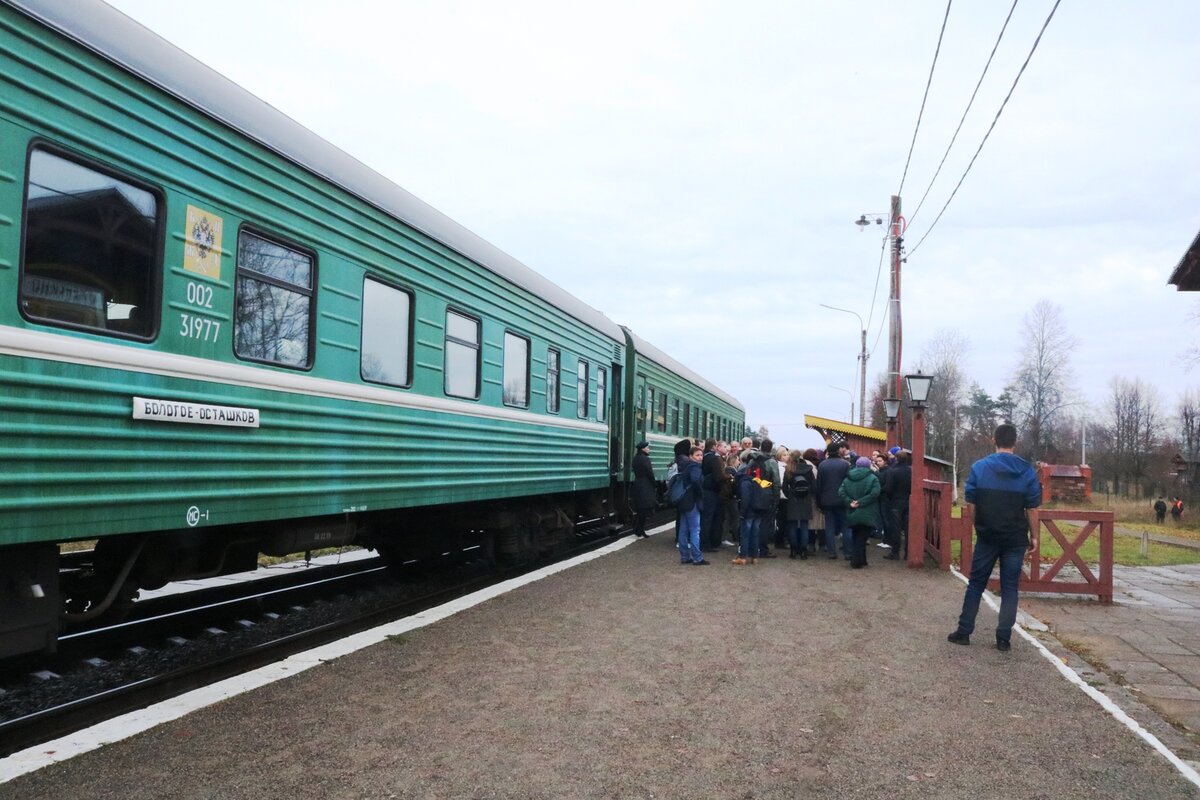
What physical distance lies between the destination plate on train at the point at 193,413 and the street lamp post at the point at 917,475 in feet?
26.9

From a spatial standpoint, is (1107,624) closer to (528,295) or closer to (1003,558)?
(1003,558)

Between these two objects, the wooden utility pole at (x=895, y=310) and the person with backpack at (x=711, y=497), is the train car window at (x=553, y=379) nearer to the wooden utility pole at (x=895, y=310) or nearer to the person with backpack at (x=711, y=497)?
the person with backpack at (x=711, y=497)

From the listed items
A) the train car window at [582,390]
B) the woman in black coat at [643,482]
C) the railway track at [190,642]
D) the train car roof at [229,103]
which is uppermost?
the train car roof at [229,103]

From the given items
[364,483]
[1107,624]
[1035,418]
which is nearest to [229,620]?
[364,483]

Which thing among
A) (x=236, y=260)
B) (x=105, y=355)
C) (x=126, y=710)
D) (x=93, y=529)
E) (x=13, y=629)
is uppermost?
(x=236, y=260)

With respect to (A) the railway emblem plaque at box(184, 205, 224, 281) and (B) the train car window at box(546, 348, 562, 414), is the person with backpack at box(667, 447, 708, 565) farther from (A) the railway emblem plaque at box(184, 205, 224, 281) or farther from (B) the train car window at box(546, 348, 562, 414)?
(A) the railway emblem plaque at box(184, 205, 224, 281)

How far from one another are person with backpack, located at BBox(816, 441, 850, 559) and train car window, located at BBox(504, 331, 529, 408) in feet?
13.4

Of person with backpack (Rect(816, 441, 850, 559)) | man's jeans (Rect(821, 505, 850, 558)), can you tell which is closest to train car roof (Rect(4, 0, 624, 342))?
person with backpack (Rect(816, 441, 850, 559))

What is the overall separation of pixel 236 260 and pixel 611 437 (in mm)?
9401

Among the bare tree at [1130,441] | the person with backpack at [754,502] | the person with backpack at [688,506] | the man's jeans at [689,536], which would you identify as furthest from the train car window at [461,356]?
the bare tree at [1130,441]

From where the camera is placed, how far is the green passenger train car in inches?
172

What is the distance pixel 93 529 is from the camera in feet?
15.4

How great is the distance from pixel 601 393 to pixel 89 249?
9879 millimetres

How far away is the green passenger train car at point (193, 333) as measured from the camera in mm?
4371
